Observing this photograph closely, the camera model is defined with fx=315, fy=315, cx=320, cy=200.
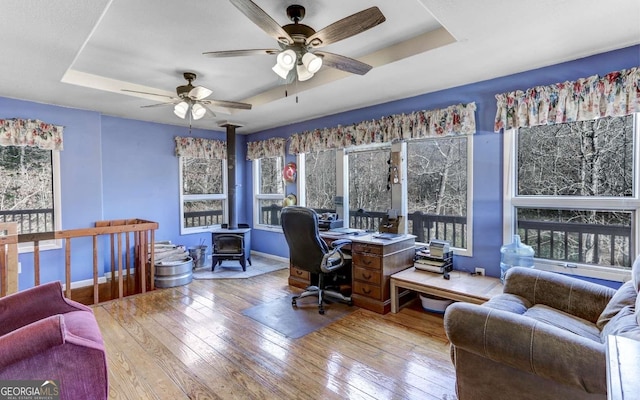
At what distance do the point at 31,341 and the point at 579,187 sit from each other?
3.78m

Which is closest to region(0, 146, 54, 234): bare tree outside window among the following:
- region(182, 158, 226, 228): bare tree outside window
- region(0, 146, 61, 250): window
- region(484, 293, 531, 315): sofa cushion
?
region(0, 146, 61, 250): window

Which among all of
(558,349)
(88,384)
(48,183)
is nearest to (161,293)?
(48,183)

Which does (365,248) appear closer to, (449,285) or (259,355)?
(449,285)

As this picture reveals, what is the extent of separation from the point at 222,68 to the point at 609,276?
387 cm

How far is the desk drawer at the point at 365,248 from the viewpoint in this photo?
3.23 m

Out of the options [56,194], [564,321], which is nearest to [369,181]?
[564,321]

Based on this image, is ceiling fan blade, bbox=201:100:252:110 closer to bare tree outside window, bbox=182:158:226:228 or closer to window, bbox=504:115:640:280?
bare tree outside window, bbox=182:158:226:228

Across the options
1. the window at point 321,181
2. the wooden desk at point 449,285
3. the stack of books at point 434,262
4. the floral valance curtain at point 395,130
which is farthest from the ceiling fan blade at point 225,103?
the stack of books at point 434,262

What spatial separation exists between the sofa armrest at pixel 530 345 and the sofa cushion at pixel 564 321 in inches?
16.5

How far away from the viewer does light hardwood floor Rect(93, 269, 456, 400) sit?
201 cm

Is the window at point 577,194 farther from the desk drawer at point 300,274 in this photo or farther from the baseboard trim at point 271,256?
the baseboard trim at point 271,256

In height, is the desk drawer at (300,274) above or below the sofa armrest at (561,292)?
below

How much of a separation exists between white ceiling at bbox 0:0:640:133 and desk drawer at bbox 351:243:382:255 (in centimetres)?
168

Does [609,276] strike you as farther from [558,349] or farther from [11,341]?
[11,341]
